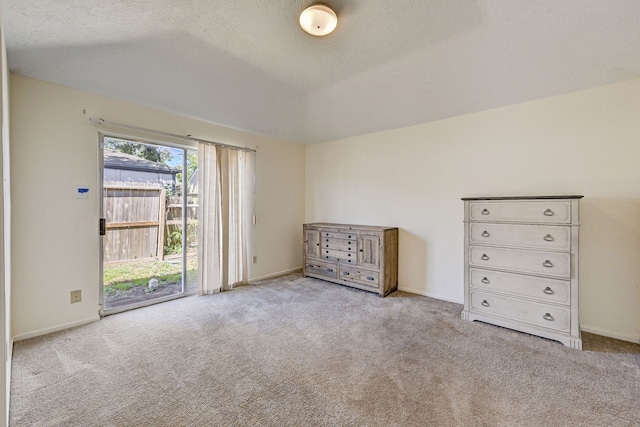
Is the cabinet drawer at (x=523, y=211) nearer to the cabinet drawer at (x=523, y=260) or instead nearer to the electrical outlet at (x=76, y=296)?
the cabinet drawer at (x=523, y=260)

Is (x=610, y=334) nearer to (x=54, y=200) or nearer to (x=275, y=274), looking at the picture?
(x=275, y=274)

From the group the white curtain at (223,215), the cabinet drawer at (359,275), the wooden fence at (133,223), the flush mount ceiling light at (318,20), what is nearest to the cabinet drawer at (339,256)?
the cabinet drawer at (359,275)

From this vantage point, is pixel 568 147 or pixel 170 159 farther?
pixel 170 159

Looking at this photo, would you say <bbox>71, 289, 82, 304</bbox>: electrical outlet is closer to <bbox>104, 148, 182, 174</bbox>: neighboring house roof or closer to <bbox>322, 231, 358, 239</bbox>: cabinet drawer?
<bbox>104, 148, 182, 174</bbox>: neighboring house roof

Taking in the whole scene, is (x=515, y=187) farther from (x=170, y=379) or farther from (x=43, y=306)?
(x=43, y=306)

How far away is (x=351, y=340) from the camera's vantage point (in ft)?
8.04

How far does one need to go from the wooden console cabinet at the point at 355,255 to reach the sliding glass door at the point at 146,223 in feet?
5.75

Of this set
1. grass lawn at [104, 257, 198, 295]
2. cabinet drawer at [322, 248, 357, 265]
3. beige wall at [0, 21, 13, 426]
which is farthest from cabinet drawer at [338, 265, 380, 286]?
beige wall at [0, 21, 13, 426]

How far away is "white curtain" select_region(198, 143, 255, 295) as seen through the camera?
3623 mm

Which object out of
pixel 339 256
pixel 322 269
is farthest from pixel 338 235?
pixel 322 269

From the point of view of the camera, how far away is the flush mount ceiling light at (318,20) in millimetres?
1689

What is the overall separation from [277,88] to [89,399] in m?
2.89

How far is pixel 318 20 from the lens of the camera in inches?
68.7

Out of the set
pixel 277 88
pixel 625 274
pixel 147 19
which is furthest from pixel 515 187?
pixel 147 19
